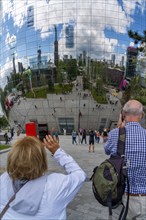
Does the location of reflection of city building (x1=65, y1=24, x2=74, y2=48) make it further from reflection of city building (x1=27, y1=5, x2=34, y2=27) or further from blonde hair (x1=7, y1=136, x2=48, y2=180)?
blonde hair (x1=7, y1=136, x2=48, y2=180)

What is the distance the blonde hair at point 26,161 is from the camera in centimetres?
185

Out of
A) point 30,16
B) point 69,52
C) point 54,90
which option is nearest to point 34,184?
point 54,90

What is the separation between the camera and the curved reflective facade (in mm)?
28375

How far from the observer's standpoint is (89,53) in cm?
2848

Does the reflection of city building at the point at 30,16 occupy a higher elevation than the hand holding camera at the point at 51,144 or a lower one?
higher

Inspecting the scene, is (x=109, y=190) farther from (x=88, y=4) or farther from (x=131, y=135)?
(x=88, y=4)

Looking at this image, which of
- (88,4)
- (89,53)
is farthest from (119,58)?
(88,4)

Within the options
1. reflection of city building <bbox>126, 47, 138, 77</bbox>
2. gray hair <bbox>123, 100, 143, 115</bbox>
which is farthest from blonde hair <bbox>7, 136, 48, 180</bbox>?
reflection of city building <bbox>126, 47, 138, 77</bbox>

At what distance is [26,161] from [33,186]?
185mm

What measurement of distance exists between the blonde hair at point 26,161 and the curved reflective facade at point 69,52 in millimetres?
26291

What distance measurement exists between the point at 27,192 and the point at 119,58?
2861 cm

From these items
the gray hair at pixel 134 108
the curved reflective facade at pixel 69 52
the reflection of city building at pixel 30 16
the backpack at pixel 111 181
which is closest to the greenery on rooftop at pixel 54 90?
the curved reflective facade at pixel 69 52

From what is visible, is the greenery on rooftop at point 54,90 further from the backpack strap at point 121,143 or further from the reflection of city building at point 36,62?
the backpack strap at point 121,143

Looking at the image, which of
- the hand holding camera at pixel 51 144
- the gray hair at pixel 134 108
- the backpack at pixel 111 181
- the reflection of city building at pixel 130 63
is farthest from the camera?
the reflection of city building at pixel 130 63
